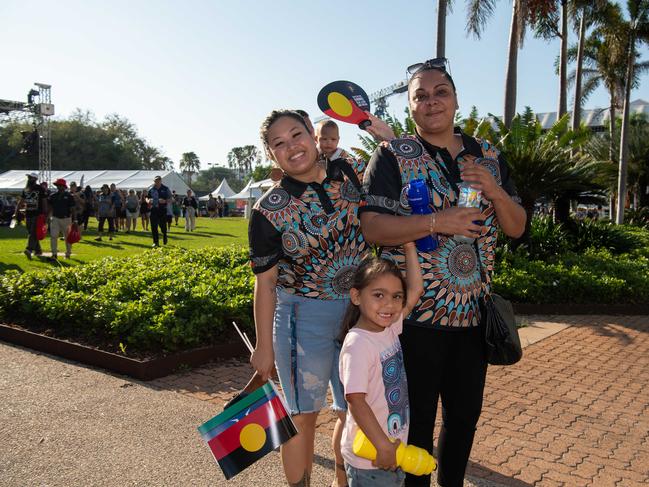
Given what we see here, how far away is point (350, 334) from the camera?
2383 mm

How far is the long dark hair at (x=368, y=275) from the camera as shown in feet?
7.92

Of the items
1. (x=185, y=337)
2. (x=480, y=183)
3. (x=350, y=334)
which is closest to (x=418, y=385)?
(x=350, y=334)

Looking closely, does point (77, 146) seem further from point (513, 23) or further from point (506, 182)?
point (506, 182)

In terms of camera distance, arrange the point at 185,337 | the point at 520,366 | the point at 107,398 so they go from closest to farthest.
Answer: the point at 107,398, the point at 185,337, the point at 520,366

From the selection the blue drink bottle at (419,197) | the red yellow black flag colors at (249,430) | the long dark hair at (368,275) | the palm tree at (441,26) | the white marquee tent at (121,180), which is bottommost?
the red yellow black flag colors at (249,430)

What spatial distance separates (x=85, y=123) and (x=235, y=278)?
73.7 meters

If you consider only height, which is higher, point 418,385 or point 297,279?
point 297,279

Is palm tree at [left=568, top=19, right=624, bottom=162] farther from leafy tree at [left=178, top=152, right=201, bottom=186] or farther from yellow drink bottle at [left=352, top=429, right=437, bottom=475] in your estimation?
leafy tree at [left=178, top=152, right=201, bottom=186]

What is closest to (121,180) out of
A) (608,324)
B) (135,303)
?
(135,303)

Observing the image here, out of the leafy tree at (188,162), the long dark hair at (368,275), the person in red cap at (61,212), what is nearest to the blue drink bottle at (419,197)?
the long dark hair at (368,275)

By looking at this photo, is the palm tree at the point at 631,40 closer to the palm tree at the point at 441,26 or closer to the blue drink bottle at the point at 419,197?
the palm tree at the point at 441,26

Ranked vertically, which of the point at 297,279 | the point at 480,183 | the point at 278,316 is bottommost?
the point at 278,316

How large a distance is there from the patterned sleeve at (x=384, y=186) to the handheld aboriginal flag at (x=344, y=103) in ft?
2.59

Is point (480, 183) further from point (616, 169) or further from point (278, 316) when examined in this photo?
point (616, 169)
